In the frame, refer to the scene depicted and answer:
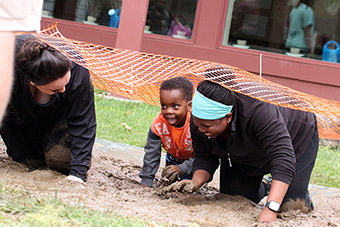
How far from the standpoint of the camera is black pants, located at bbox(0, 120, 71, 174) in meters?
4.35

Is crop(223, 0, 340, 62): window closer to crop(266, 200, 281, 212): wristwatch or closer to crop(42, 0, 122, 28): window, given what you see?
crop(42, 0, 122, 28): window

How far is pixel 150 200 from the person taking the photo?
160 inches

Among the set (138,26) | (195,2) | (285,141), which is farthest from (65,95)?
(195,2)

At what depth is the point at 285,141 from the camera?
11.4 ft

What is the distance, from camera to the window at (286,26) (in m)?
9.27

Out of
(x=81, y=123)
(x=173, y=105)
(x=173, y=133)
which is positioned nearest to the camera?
(x=81, y=123)

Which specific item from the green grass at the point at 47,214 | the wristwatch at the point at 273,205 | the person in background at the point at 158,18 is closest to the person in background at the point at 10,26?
the green grass at the point at 47,214

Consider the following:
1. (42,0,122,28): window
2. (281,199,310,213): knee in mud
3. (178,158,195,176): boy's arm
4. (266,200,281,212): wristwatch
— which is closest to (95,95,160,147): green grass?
(178,158,195,176): boy's arm

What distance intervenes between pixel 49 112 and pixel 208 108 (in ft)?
4.71

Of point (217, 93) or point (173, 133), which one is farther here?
point (173, 133)

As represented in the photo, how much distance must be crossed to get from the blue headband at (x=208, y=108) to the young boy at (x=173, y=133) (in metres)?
0.77

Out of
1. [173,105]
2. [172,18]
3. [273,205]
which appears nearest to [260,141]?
[273,205]

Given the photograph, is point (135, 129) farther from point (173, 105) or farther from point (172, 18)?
point (172, 18)

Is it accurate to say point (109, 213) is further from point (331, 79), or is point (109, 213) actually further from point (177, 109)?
point (331, 79)
